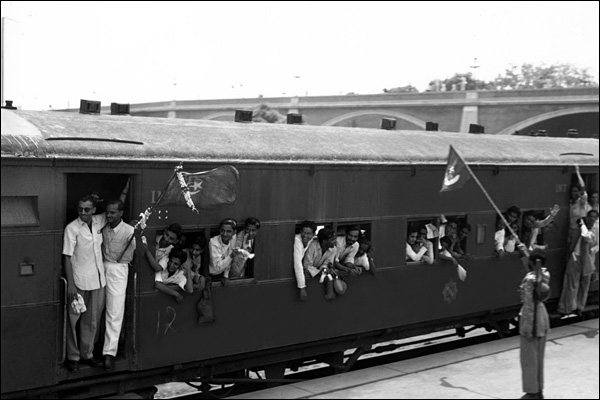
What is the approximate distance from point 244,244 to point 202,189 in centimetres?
98

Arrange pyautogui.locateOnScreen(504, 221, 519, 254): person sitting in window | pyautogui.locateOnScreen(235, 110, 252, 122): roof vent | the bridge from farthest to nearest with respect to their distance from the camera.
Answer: the bridge < pyautogui.locateOnScreen(504, 221, 519, 254): person sitting in window < pyautogui.locateOnScreen(235, 110, 252, 122): roof vent

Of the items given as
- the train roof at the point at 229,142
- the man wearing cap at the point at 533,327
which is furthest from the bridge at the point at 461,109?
the man wearing cap at the point at 533,327

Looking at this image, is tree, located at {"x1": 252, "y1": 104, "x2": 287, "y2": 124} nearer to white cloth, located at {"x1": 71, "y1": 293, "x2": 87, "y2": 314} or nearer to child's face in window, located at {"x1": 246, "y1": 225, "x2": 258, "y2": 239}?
A: child's face in window, located at {"x1": 246, "y1": 225, "x2": 258, "y2": 239}

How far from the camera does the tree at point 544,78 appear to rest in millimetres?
44656

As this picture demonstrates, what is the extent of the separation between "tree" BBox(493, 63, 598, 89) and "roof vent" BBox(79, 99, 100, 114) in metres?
39.0

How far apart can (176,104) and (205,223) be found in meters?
52.2

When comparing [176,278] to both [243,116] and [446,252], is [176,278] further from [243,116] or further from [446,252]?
[446,252]

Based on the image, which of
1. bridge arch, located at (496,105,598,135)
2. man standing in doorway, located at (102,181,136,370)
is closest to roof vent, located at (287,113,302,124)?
man standing in doorway, located at (102,181,136,370)

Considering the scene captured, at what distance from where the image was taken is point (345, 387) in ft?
26.9

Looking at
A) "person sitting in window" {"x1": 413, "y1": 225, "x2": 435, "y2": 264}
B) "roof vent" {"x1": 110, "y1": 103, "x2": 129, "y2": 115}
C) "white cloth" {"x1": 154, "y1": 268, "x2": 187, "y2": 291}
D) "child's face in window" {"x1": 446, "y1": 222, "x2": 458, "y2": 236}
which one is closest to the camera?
"white cloth" {"x1": 154, "y1": 268, "x2": 187, "y2": 291}

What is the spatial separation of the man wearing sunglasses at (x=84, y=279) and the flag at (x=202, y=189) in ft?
2.17

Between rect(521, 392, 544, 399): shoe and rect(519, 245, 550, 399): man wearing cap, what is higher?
rect(519, 245, 550, 399): man wearing cap

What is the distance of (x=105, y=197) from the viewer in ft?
26.7

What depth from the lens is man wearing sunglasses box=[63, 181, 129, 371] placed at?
22.6 feet
